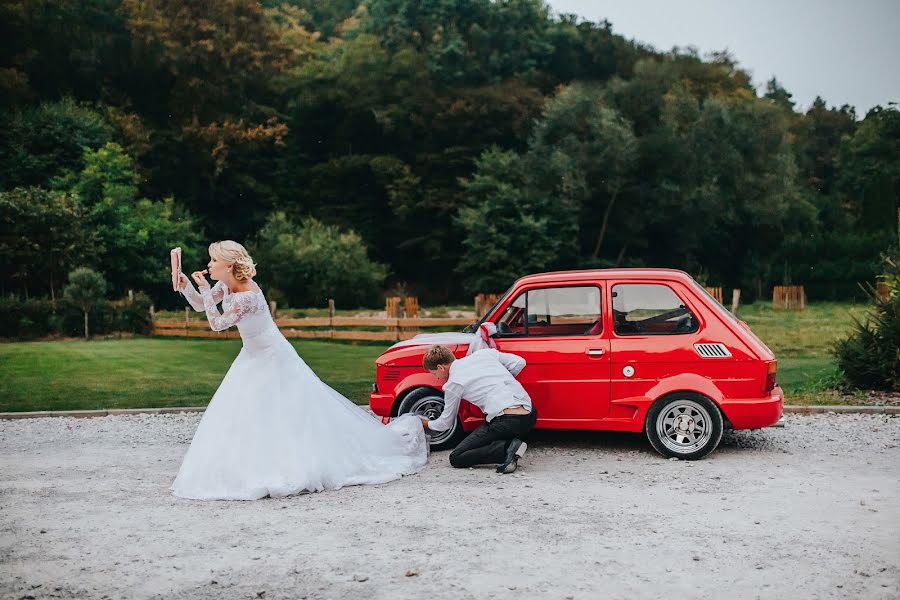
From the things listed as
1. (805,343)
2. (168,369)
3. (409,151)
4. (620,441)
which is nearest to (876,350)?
(620,441)

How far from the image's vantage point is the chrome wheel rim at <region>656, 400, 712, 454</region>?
920cm

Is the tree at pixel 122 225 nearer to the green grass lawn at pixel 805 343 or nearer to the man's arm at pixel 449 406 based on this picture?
the green grass lawn at pixel 805 343

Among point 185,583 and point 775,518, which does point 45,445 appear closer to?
point 185,583

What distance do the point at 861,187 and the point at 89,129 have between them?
47.6 m

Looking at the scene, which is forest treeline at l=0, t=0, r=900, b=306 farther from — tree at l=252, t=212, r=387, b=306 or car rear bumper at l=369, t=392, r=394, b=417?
car rear bumper at l=369, t=392, r=394, b=417

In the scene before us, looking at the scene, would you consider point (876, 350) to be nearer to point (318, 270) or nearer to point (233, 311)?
point (233, 311)

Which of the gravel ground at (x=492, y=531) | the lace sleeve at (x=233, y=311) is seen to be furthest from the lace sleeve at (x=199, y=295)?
the gravel ground at (x=492, y=531)

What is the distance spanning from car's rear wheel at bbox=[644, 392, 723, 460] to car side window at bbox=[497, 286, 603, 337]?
1.06 meters

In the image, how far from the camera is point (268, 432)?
809 centimetres

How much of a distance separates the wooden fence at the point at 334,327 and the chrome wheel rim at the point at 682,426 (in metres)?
13.3

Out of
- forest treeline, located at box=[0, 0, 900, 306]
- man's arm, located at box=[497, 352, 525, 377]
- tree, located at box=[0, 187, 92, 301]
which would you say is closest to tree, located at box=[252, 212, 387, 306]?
forest treeline, located at box=[0, 0, 900, 306]

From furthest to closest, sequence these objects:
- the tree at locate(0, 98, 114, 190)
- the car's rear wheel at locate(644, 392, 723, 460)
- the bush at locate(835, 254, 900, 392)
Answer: the tree at locate(0, 98, 114, 190)
the bush at locate(835, 254, 900, 392)
the car's rear wheel at locate(644, 392, 723, 460)

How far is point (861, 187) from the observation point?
2466 inches

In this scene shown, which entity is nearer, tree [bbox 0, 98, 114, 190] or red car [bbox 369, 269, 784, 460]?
red car [bbox 369, 269, 784, 460]
